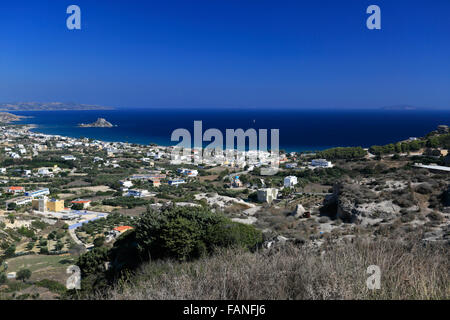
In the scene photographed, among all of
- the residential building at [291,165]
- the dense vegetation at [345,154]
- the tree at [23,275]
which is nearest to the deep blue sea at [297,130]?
the dense vegetation at [345,154]

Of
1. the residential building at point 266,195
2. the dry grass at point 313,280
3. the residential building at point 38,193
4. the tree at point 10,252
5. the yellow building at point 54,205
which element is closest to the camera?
the dry grass at point 313,280

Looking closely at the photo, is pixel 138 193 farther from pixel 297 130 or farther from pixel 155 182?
pixel 297 130

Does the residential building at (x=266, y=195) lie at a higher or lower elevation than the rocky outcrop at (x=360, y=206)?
lower

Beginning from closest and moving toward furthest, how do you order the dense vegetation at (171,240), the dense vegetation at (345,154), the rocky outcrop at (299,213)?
1. the dense vegetation at (171,240)
2. the rocky outcrop at (299,213)
3. the dense vegetation at (345,154)

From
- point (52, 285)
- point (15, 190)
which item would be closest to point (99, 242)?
point (52, 285)

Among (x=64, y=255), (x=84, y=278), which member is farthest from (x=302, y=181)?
(x=84, y=278)

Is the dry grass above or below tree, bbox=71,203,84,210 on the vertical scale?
above

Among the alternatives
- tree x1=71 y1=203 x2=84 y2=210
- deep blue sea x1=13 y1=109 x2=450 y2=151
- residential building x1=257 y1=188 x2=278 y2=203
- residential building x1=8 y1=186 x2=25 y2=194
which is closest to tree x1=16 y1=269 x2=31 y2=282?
tree x1=71 y1=203 x2=84 y2=210

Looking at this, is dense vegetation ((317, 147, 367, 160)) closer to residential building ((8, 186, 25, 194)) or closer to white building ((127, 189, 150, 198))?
white building ((127, 189, 150, 198))

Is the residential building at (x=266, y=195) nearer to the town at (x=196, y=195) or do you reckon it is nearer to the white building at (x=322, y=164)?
the town at (x=196, y=195)

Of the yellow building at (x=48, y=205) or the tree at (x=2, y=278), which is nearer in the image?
the tree at (x=2, y=278)
